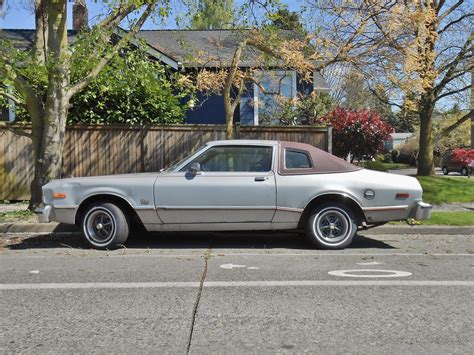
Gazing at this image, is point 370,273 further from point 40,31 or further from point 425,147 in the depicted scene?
point 425,147

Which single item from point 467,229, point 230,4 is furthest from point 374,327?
point 230,4

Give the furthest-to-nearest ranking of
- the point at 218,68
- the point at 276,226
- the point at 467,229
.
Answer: the point at 218,68
the point at 467,229
the point at 276,226

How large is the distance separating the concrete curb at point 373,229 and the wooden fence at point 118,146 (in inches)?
128

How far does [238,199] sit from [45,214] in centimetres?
286

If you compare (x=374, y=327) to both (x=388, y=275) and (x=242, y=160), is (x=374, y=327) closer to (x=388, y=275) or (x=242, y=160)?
(x=388, y=275)

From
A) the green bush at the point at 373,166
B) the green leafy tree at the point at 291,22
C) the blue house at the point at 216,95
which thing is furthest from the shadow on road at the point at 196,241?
the green bush at the point at 373,166

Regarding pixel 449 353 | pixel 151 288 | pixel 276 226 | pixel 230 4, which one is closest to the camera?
pixel 449 353

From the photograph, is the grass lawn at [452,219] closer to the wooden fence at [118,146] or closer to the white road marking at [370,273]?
the wooden fence at [118,146]

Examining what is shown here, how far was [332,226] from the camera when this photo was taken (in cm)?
771

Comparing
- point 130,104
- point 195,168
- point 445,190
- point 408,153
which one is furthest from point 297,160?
point 408,153

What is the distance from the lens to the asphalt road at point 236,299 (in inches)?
158

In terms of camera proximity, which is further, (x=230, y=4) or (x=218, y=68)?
(x=218, y=68)

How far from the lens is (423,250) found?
7.92 meters

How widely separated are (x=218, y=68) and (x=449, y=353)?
12.0m
